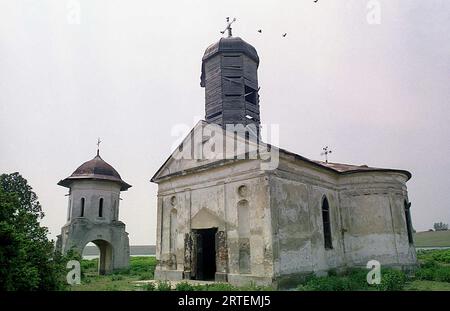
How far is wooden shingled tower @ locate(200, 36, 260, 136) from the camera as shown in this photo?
18.0 m

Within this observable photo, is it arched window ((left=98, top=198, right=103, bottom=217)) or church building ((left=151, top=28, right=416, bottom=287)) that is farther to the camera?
arched window ((left=98, top=198, right=103, bottom=217))

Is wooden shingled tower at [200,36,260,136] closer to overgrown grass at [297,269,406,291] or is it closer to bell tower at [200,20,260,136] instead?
bell tower at [200,20,260,136]

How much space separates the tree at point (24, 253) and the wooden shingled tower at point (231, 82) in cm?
1044

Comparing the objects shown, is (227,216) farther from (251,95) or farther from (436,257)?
(436,257)

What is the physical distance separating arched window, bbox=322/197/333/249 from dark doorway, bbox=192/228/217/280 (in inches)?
224

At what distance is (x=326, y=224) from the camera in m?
17.2

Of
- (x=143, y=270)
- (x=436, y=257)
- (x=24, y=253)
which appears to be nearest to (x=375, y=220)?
(x=24, y=253)

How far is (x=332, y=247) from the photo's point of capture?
16938 mm

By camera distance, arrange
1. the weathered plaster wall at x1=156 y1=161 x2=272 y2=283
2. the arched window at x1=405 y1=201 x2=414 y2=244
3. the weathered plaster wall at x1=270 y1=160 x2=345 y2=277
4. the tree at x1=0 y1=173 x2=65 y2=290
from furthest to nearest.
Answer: the arched window at x1=405 y1=201 x2=414 y2=244
the weathered plaster wall at x1=270 y1=160 x2=345 y2=277
the weathered plaster wall at x1=156 y1=161 x2=272 y2=283
the tree at x1=0 y1=173 x2=65 y2=290

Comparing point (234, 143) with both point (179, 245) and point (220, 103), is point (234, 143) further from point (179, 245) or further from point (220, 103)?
point (179, 245)

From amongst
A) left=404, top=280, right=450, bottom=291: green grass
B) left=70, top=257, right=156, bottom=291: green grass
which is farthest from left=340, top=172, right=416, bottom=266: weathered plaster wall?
left=70, top=257, right=156, bottom=291: green grass

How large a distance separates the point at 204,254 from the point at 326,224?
254 inches
